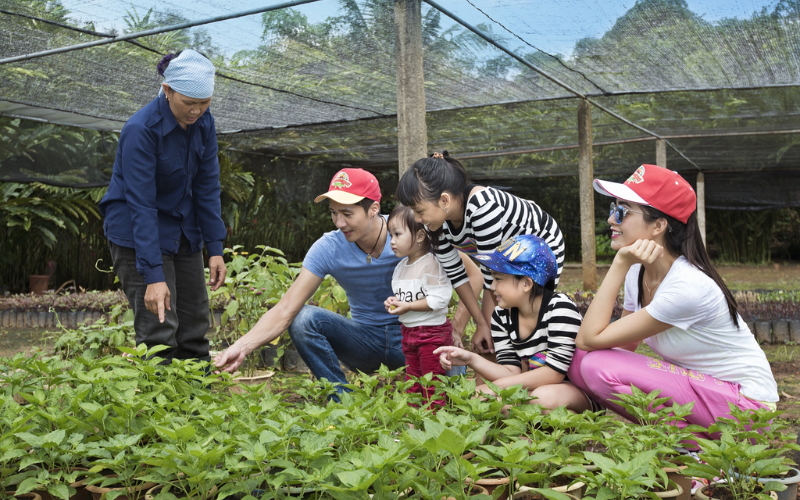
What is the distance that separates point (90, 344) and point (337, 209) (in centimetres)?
199

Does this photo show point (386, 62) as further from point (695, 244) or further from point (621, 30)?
point (695, 244)

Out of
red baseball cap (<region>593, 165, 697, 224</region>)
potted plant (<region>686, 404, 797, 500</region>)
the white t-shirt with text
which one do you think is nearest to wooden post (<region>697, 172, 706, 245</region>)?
the white t-shirt with text

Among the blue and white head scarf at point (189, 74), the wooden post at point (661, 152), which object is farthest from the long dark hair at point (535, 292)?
the wooden post at point (661, 152)

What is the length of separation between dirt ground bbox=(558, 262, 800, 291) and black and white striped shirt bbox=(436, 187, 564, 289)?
5.14 m

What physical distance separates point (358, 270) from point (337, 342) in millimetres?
345

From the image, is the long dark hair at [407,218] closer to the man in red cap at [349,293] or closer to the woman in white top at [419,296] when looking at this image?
the woman in white top at [419,296]

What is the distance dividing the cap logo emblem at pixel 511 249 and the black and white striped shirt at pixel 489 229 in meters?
0.16

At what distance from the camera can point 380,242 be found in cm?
282

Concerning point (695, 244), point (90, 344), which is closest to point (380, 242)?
point (695, 244)

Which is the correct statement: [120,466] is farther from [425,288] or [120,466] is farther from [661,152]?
[661,152]

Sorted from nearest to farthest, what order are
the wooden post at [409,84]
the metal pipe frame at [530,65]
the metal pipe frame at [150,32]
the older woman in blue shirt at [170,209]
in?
the older woman in blue shirt at [170,209] → the wooden post at [409,84] → the metal pipe frame at [150,32] → the metal pipe frame at [530,65]

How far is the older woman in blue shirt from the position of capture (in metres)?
2.47

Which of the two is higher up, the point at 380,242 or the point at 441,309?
the point at 380,242

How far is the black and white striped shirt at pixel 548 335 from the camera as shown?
221 cm
